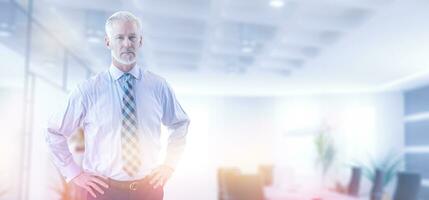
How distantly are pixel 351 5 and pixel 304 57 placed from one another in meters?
2.60

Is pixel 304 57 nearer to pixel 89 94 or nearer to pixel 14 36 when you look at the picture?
pixel 14 36

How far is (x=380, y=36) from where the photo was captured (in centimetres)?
586

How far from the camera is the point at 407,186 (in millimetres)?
5266

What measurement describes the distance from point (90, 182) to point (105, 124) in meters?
0.20

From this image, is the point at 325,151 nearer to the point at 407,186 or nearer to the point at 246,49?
the point at 246,49

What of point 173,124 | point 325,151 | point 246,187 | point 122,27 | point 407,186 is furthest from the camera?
point 325,151

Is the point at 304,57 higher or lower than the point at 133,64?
higher

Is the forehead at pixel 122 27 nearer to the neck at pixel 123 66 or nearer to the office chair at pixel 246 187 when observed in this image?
the neck at pixel 123 66

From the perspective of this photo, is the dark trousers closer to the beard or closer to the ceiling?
the beard

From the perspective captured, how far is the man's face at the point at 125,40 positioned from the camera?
1.54 meters

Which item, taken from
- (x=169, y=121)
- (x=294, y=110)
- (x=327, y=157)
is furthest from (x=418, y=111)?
(x=169, y=121)

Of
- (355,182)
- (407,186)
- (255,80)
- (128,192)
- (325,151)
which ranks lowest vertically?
(355,182)

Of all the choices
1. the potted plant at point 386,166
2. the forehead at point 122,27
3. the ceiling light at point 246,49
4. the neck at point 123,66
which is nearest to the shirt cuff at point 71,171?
the neck at point 123,66

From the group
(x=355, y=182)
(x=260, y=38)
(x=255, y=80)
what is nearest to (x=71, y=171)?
(x=260, y=38)
